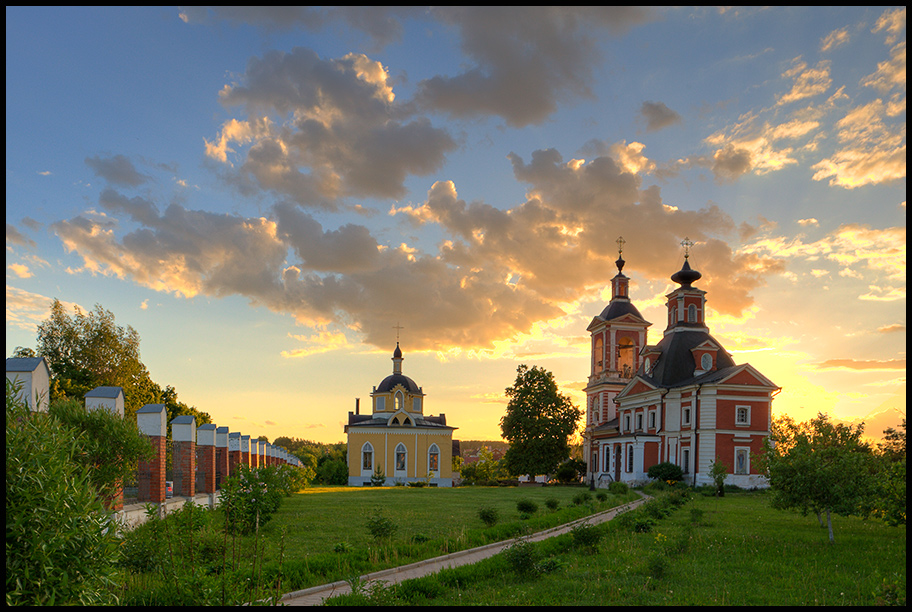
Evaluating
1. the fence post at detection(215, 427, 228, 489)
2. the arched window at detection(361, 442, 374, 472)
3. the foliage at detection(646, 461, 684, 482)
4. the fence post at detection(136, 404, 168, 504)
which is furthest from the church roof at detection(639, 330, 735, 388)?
the fence post at detection(136, 404, 168, 504)

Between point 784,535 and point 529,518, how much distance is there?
7234 mm

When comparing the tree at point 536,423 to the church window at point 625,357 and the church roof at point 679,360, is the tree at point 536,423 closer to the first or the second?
the church window at point 625,357

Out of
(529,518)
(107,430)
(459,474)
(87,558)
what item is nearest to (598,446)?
(459,474)

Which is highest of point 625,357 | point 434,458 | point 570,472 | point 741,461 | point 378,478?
point 625,357

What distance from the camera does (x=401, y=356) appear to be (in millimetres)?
65250

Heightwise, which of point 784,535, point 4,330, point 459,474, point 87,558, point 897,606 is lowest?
point 459,474

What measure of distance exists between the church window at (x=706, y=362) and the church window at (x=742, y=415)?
4.89 meters

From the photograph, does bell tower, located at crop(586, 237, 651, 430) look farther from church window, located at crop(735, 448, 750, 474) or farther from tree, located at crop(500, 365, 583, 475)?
church window, located at crop(735, 448, 750, 474)

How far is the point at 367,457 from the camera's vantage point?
58.2 metres

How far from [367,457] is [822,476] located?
47.6m

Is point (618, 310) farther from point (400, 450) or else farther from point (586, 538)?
point (586, 538)

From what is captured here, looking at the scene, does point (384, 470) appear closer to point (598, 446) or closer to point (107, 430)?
point (598, 446)

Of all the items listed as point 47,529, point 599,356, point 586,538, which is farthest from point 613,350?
point 47,529

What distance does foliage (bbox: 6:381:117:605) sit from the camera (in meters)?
5.93
